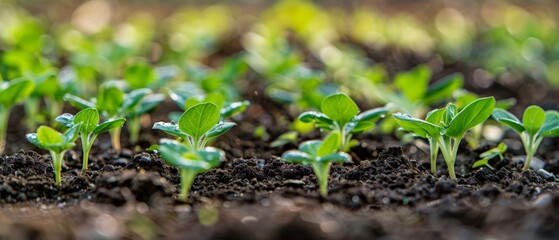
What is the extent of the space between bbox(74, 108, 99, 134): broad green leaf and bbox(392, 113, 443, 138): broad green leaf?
41.1 inches

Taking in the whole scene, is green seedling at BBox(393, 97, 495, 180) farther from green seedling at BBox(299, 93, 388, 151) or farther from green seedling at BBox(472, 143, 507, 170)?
green seedling at BBox(472, 143, 507, 170)

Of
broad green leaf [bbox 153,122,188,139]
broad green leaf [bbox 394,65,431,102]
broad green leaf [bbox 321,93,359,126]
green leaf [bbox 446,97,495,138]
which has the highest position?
broad green leaf [bbox 394,65,431,102]

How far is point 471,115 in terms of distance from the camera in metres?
2.60

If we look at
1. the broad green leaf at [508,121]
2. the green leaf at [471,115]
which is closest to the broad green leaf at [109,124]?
the green leaf at [471,115]

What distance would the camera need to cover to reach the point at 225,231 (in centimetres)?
190

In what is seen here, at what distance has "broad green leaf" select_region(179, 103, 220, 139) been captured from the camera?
256 centimetres

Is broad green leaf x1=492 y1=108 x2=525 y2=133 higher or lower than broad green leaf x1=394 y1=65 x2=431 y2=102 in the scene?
lower

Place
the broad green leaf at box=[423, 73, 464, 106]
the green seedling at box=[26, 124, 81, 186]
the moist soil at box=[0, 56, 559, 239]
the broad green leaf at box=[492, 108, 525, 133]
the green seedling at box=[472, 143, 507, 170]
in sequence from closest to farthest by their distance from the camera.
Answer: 1. the moist soil at box=[0, 56, 559, 239]
2. the green seedling at box=[26, 124, 81, 186]
3. the broad green leaf at box=[492, 108, 525, 133]
4. the green seedling at box=[472, 143, 507, 170]
5. the broad green leaf at box=[423, 73, 464, 106]

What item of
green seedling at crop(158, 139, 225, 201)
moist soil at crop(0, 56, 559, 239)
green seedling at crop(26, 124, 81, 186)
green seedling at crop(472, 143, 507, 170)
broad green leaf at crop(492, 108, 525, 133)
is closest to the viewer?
moist soil at crop(0, 56, 559, 239)

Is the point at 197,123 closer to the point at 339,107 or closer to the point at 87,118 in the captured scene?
the point at 87,118

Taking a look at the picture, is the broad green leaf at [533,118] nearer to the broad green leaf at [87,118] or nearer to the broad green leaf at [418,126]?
the broad green leaf at [418,126]

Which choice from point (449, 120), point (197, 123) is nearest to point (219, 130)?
point (197, 123)

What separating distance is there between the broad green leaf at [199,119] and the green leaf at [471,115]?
2.67ft

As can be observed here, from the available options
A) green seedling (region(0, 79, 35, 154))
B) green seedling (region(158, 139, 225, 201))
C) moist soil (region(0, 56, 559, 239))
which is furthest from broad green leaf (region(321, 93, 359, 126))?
Answer: green seedling (region(0, 79, 35, 154))
